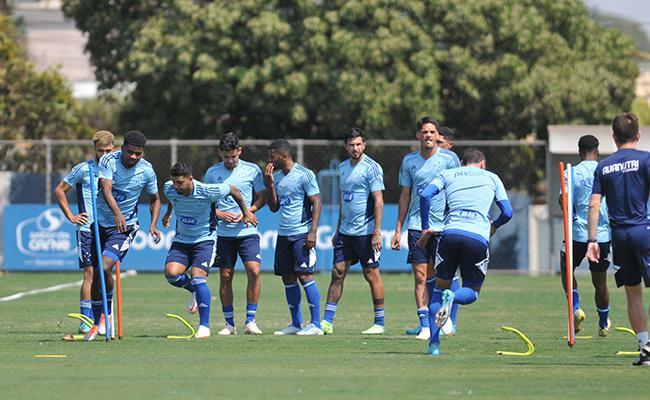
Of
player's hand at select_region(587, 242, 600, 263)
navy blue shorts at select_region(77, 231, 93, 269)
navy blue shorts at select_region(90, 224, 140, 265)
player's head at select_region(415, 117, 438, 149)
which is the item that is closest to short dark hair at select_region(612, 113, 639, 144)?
player's hand at select_region(587, 242, 600, 263)

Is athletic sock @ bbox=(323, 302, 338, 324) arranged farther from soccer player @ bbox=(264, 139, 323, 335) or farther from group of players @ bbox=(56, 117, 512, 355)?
soccer player @ bbox=(264, 139, 323, 335)

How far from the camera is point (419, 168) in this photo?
49.8ft

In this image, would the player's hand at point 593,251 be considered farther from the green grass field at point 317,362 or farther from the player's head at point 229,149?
the player's head at point 229,149

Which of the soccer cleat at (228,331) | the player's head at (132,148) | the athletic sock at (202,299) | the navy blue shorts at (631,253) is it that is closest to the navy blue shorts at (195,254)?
the athletic sock at (202,299)

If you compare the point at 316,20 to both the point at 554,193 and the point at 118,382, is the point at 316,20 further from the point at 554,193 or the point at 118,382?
the point at 118,382

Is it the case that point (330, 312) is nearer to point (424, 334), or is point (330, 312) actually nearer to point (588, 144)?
point (424, 334)

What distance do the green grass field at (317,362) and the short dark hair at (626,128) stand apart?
1.91 m

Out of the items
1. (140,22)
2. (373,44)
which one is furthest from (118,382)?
(140,22)

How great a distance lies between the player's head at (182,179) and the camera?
47.3ft

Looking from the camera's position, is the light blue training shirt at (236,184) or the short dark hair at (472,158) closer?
the short dark hair at (472,158)

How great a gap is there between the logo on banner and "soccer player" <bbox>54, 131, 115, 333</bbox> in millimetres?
14794

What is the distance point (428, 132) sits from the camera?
14.8m

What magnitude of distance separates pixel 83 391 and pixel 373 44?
2401 centimetres

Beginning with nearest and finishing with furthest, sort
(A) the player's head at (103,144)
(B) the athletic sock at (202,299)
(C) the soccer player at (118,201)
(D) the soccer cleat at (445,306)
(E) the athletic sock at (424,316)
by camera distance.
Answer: (D) the soccer cleat at (445,306) → (C) the soccer player at (118,201) → (B) the athletic sock at (202,299) → (E) the athletic sock at (424,316) → (A) the player's head at (103,144)
